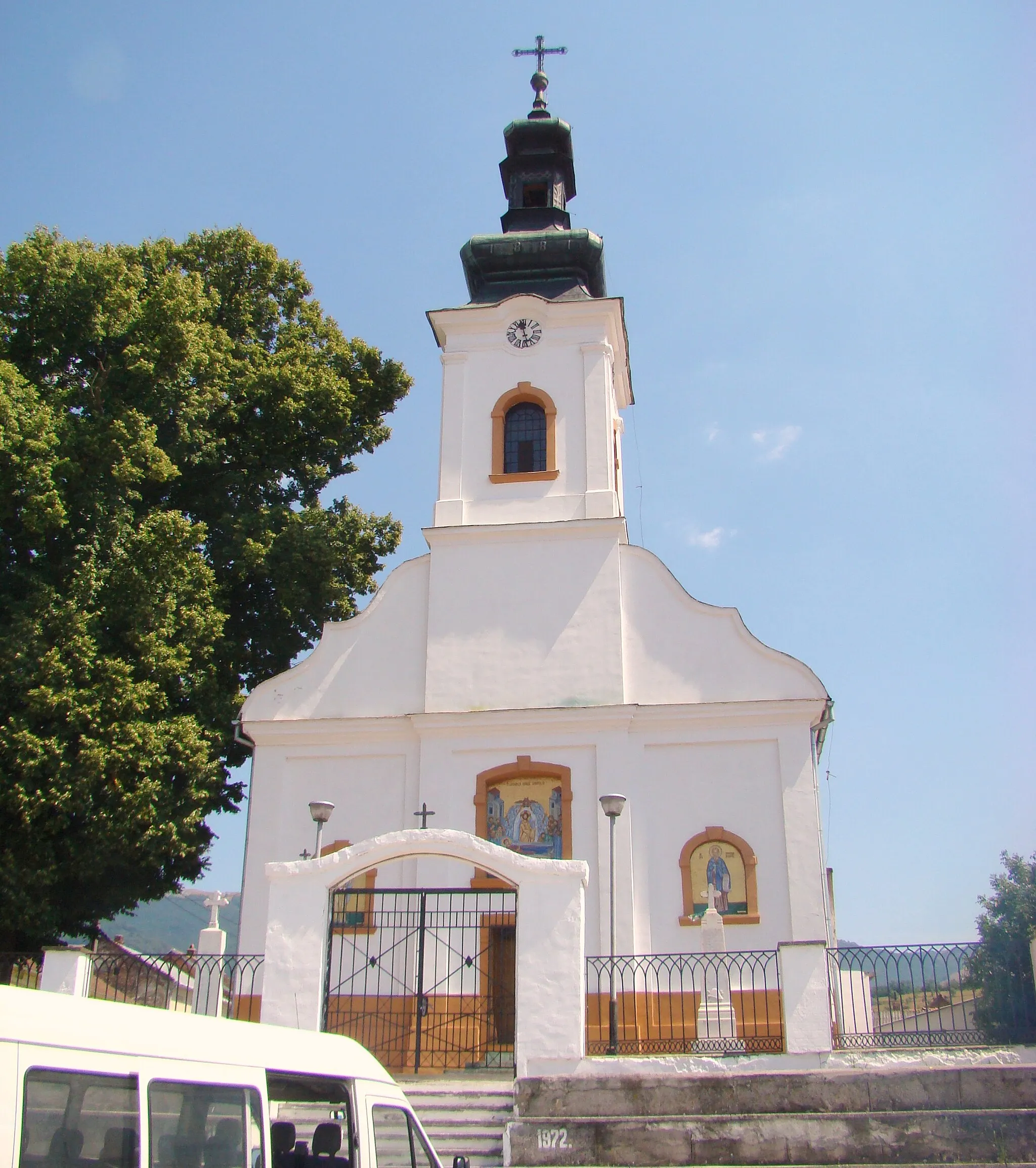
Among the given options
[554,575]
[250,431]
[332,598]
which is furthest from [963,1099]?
[250,431]

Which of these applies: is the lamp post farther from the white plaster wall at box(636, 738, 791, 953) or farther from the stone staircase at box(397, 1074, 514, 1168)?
the stone staircase at box(397, 1074, 514, 1168)

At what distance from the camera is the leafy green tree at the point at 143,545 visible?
55.3 ft

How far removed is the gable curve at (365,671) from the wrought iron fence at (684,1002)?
5.10 meters

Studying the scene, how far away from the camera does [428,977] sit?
16.5 m

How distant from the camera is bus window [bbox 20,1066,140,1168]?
4.96 metres

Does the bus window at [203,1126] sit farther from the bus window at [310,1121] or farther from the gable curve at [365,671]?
the gable curve at [365,671]

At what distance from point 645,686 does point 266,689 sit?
6.02 m

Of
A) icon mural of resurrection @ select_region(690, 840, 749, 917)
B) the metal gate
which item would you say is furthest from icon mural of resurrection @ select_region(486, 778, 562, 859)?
icon mural of resurrection @ select_region(690, 840, 749, 917)

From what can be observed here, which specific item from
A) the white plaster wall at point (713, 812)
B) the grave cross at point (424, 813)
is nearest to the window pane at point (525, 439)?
the white plaster wall at point (713, 812)

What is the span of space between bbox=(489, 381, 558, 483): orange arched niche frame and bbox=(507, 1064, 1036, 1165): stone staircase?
11764mm

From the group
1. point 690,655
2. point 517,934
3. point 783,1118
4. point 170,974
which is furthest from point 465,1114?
point 690,655

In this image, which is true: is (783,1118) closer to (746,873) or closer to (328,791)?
(746,873)

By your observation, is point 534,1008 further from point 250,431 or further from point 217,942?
point 250,431

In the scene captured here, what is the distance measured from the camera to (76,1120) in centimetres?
516
